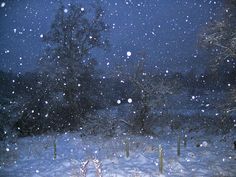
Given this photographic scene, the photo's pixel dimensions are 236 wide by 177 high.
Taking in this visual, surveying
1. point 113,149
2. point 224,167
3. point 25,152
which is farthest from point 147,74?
point 224,167

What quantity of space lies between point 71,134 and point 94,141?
445 cm

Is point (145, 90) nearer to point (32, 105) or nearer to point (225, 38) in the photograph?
point (32, 105)

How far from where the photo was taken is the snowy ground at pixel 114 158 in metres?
14.5

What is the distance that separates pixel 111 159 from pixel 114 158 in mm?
267

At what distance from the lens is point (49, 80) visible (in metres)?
30.7

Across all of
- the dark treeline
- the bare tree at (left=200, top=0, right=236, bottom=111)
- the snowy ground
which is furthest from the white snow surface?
the dark treeline

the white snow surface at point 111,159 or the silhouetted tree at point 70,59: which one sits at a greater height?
the silhouetted tree at point 70,59

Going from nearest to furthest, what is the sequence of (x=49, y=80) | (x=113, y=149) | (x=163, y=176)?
(x=163, y=176), (x=113, y=149), (x=49, y=80)

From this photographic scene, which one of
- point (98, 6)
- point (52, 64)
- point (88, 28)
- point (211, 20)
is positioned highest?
point (98, 6)

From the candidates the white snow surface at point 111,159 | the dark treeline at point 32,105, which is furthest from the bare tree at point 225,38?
the dark treeline at point 32,105

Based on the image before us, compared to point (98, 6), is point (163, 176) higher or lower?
lower

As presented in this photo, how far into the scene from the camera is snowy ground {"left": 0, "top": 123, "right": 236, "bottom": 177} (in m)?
14.5

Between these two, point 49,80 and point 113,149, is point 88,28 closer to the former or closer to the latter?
point 49,80

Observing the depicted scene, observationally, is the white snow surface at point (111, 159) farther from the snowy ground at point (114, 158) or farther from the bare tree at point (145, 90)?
the bare tree at point (145, 90)
